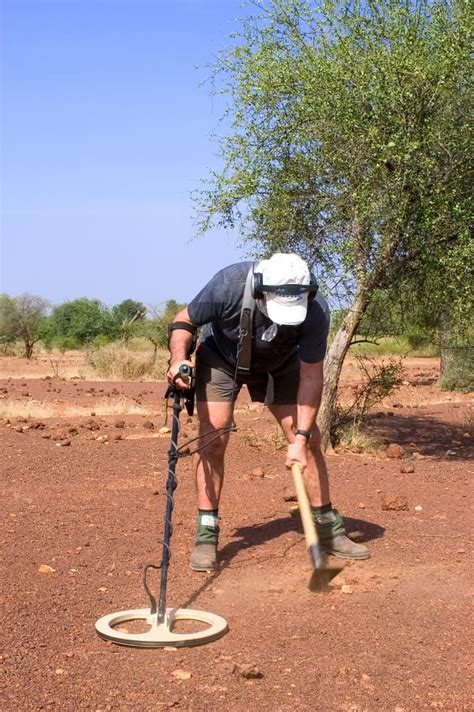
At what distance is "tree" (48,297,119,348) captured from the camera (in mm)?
44406

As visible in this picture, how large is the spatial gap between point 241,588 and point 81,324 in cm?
4044

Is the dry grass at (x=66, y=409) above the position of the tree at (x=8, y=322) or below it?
below

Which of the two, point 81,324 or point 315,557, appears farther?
point 81,324

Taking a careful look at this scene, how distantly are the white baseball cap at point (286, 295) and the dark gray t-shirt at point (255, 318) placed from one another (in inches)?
11.0

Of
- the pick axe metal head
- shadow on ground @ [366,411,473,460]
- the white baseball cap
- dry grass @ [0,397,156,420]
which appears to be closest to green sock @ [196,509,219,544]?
the pick axe metal head

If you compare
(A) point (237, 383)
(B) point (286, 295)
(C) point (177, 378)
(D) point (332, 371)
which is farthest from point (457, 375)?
(B) point (286, 295)

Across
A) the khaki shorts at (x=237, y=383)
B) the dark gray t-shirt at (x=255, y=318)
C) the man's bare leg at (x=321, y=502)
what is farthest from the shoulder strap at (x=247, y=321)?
the man's bare leg at (x=321, y=502)

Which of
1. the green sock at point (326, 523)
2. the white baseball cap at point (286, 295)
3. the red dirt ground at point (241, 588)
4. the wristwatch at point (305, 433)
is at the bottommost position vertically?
the red dirt ground at point (241, 588)

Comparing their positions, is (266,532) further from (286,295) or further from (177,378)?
(286,295)

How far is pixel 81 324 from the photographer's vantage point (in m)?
45.0

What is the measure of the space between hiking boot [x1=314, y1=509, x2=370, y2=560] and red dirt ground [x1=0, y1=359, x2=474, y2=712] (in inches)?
5.2

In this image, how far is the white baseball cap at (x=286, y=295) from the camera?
502 centimetres

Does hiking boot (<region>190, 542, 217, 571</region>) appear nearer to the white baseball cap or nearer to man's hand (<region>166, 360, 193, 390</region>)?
man's hand (<region>166, 360, 193, 390</region>)

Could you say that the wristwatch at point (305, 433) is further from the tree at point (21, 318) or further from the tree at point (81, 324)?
the tree at point (21, 318)
